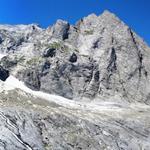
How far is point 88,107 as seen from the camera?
7392 inches

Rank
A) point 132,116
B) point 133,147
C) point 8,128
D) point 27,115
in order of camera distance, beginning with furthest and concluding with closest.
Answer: point 132,116, point 133,147, point 27,115, point 8,128

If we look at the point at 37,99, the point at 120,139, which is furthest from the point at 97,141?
the point at 37,99

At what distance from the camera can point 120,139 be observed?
151m

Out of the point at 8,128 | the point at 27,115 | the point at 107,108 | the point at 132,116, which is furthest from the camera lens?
the point at 107,108

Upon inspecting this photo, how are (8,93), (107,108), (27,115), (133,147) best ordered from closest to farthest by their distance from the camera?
1. (27,115)
2. (133,147)
3. (8,93)
4. (107,108)

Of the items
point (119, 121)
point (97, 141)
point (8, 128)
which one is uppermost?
point (119, 121)

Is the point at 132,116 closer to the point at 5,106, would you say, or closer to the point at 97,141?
the point at 97,141

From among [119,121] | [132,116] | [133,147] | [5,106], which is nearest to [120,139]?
[133,147]

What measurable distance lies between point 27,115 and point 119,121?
40.5 m

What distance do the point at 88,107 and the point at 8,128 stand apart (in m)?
66.3

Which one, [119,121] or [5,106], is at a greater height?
[119,121]

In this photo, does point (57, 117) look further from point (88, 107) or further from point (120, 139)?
point (88, 107)

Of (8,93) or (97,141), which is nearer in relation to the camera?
(97,141)

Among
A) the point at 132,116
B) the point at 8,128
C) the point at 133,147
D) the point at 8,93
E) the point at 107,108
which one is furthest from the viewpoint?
the point at 107,108
